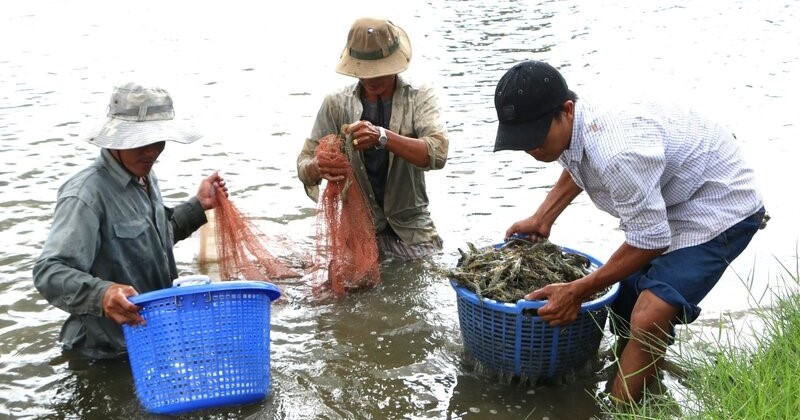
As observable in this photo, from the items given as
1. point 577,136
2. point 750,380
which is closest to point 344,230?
point 577,136

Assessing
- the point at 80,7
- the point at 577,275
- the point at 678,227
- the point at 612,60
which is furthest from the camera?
the point at 80,7

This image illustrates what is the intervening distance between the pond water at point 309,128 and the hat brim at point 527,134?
0.72 m

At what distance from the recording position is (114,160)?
160 inches

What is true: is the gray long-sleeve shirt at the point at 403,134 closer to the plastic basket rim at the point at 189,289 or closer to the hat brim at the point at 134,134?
A: the hat brim at the point at 134,134

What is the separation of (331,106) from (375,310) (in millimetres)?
1305

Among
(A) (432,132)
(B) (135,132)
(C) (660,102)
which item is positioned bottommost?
(A) (432,132)

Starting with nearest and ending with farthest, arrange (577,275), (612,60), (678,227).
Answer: (678,227) → (577,275) → (612,60)

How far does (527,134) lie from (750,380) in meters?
1.26

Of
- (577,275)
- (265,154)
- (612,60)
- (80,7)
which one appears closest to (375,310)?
(577,275)

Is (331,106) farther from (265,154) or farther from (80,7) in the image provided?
(80,7)

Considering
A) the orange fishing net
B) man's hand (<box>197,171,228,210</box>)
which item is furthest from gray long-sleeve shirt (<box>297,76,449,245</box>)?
man's hand (<box>197,171,228,210</box>)

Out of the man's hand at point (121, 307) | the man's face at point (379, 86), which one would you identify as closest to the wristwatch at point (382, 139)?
the man's face at point (379, 86)

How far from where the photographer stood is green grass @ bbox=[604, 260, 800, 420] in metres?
3.10

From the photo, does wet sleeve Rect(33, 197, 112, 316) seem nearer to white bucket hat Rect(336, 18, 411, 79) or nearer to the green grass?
white bucket hat Rect(336, 18, 411, 79)
